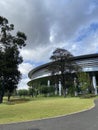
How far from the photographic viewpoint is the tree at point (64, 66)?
64188 millimetres

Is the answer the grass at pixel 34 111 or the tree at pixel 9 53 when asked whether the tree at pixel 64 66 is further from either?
the grass at pixel 34 111

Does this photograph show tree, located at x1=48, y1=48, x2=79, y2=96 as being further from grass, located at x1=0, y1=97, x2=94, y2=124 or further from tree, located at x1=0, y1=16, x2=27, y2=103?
grass, located at x1=0, y1=97, x2=94, y2=124

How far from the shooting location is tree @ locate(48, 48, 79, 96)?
6419 centimetres

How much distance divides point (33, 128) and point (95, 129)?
10.0ft

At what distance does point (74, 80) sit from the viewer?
66.2m

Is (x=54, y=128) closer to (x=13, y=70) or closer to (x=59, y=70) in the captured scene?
(x=13, y=70)

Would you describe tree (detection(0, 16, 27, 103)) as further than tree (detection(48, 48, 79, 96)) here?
No

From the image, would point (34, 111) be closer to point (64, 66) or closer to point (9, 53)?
point (9, 53)

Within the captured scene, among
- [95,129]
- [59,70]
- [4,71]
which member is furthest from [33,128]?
[59,70]

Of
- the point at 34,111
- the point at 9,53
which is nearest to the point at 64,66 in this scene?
the point at 9,53

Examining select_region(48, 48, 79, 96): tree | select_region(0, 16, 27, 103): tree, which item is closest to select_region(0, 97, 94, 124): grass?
select_region(0, 16, 27, 103): tree

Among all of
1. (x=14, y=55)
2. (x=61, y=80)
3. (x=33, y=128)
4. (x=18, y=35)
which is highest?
(x=18, y=35)

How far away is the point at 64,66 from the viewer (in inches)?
2525

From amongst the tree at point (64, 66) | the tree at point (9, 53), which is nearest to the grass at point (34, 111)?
the tree at point (9, 53)
